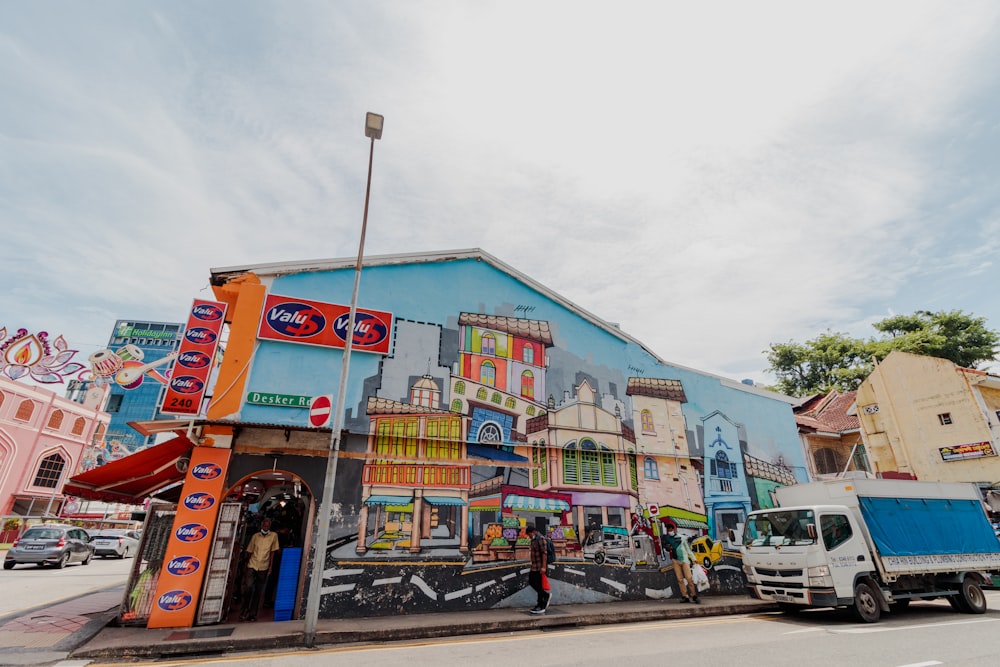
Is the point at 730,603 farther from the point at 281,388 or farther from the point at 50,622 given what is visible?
the point at 50,622

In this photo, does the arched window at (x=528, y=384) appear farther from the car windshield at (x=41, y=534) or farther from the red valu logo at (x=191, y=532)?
the car windshield at (x=41, y=534)

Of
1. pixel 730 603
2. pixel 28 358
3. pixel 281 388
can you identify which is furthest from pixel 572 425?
pixel 28 358

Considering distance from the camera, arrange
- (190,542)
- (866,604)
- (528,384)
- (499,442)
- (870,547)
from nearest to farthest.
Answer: (190,542), (866,604), (870,547), (499,442), (528,384)

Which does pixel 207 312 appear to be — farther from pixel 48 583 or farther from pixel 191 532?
pixel 48 583

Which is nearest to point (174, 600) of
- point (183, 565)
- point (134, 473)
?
point (183, 565)

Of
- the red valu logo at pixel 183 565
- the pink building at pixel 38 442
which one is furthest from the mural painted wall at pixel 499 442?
the pink building at pixel 38 442

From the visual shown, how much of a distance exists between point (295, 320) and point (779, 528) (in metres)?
12.6

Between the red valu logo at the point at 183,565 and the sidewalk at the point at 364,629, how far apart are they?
3.20 ft

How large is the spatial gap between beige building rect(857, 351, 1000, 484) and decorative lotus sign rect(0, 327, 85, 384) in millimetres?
34391

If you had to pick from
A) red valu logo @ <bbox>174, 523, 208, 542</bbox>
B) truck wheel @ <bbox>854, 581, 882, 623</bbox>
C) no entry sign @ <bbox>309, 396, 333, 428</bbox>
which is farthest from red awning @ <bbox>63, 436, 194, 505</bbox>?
truck wheel @ <bbox>854, 581, 882, 623</bbox>

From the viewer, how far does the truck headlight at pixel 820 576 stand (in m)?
9.89

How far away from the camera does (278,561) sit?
10805 millimetres

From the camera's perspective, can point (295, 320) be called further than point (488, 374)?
No

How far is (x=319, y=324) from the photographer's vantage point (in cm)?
1160
